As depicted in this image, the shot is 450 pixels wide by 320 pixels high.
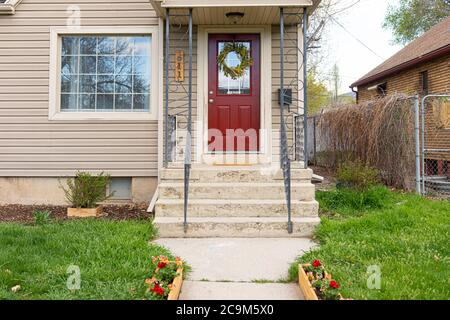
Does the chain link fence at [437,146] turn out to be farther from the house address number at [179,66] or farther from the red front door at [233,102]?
the house address number at [179,66]

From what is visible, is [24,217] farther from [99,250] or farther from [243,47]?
[243,47]

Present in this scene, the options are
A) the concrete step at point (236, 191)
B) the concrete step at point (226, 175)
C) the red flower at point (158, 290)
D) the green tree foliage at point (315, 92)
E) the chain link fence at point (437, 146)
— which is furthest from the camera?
the green tree foliage at point (315, 92)

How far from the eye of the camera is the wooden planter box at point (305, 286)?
8.57 ft

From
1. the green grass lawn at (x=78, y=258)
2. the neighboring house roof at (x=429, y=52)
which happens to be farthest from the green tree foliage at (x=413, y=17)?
the green grass lawn at (x=78, y=258)

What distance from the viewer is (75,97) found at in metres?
6.52

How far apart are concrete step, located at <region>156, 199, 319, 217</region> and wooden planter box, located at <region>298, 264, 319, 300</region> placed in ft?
5.23

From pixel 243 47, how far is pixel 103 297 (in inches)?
193

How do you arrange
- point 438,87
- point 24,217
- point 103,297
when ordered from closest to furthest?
point 103,297 < point 24,217 < point 438,87

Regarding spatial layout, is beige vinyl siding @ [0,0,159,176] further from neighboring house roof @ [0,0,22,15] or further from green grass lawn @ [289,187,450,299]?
green grass lawn @ [289,187,450,299]

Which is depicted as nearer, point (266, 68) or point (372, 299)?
point (372, 299)

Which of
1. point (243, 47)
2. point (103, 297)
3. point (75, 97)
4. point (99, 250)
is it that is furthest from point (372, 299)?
point (75, 97)

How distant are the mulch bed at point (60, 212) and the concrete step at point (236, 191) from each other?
683 millimetres

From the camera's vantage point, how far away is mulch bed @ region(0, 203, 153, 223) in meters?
5.43
